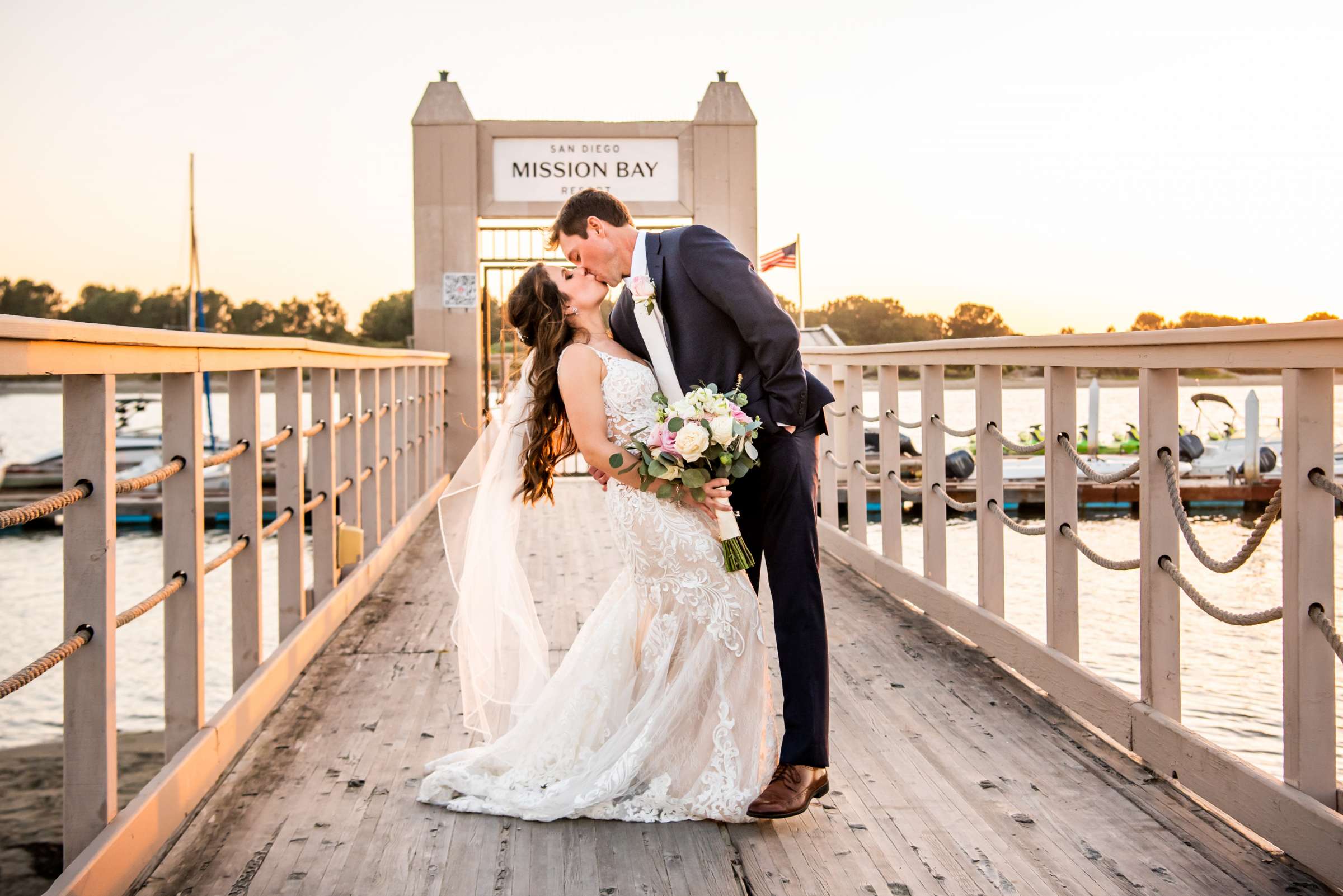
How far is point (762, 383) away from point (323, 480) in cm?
275

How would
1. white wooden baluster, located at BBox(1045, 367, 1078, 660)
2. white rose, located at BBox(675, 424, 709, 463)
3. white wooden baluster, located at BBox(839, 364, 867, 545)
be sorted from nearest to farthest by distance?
A: white rose, located at BBox(675, 424, 709, 463)
white wooden baluster, located at BBox(1045, 367, 1078, 660)
white wooden baluster, located at BBox(839, 364, 867, 545)

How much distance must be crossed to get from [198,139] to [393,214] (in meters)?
15.4

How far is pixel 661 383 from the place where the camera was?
301cm

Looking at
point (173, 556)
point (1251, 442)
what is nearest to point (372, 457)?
point (173, 556)

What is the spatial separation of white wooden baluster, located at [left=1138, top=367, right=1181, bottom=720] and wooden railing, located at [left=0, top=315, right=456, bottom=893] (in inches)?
97.2

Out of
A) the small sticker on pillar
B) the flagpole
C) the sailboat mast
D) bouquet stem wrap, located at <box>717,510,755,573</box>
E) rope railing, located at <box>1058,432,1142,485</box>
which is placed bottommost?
bouquet stem wrap, located at <box>717,510,755,573</box>

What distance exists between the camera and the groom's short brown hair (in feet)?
9.94

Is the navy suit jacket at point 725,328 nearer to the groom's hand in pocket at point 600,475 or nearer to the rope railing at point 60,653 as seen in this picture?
the groom's hand in pocket at point 600,475

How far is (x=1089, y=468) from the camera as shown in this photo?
3.49 meters

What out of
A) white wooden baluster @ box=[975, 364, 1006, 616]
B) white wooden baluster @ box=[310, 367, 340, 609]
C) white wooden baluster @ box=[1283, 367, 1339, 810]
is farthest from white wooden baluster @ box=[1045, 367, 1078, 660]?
white wooden baluster @ box=[310, 367, 340, 609]

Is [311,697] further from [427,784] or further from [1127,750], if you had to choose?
[1127,750]

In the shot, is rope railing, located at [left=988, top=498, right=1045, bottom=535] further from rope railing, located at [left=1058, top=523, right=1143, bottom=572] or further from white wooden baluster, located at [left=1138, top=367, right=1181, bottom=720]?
white wooden baluster, located at [left=1138, top=367, right=1181, bottom=720]

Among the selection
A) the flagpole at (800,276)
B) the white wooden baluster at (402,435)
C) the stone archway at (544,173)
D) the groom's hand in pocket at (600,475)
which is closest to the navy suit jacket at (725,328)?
the groom's hand in pocket at (600,475)

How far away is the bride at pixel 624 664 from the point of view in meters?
2.89
